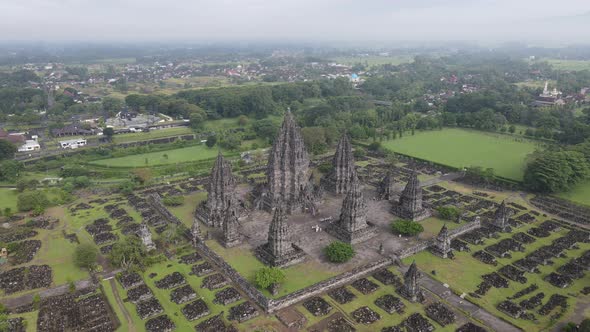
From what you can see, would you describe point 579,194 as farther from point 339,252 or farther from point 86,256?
point 86,256

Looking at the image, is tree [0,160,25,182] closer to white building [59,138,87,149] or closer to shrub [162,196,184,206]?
white building [59,138,87,149]

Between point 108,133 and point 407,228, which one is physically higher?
point 108,133

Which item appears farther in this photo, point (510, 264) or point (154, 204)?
point (154, 204)

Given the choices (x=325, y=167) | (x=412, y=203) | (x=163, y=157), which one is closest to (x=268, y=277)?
(x=412, y=203)

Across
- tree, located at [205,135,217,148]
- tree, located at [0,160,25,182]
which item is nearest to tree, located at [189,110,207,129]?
tree, located at [205,135,217,148]

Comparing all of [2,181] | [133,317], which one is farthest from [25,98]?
[133,317]

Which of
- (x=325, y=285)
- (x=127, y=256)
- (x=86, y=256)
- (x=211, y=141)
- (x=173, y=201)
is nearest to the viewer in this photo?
(x=325, y=285)

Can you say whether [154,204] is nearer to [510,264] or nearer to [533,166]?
[510,264]
